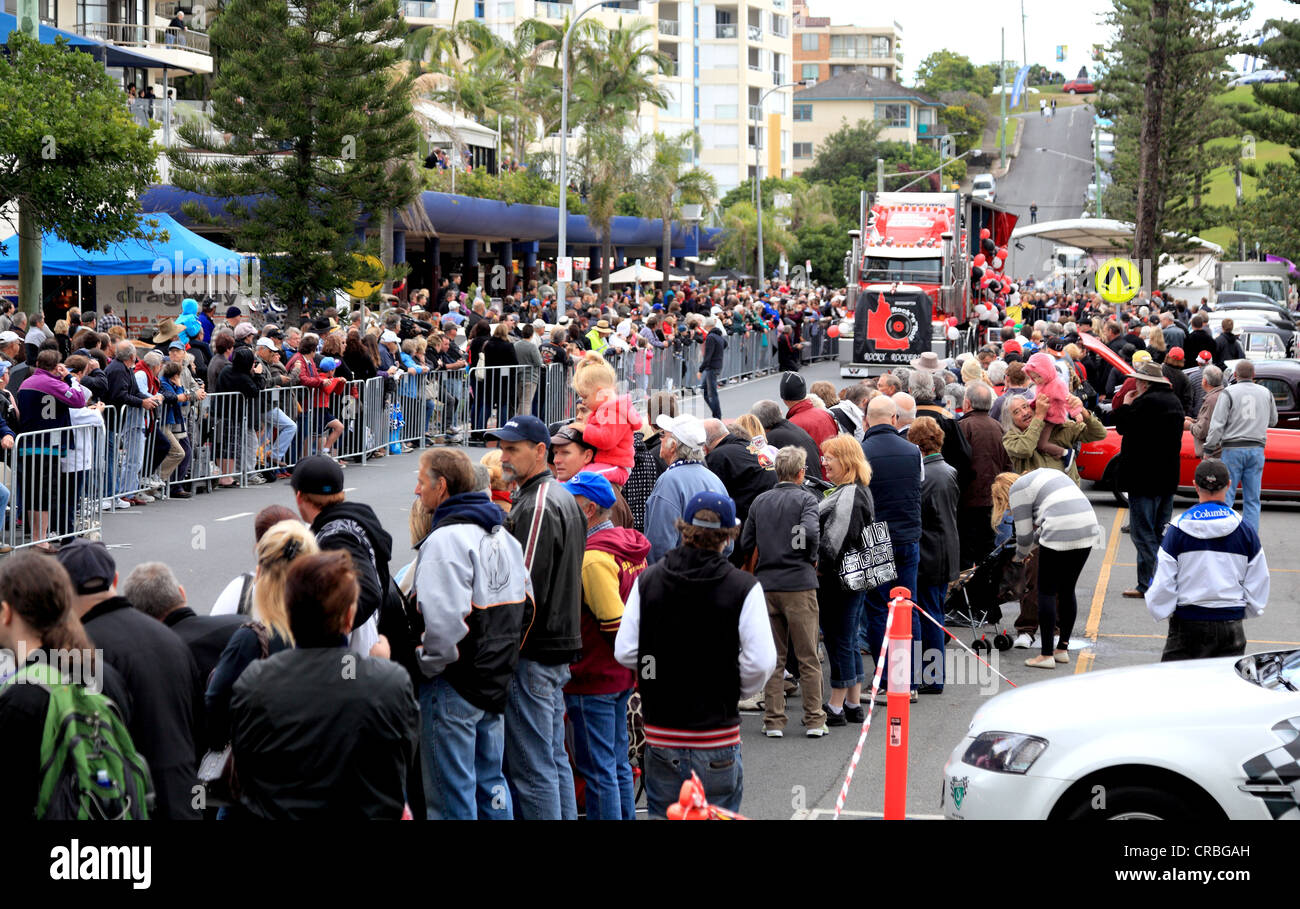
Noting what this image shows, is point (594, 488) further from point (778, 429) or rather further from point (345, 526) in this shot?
point (778, 429)

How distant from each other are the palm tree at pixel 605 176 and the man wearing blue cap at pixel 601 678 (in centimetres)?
4499

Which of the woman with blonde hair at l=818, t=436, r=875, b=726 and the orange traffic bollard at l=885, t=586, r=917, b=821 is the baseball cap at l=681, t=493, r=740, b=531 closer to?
the orange traffic bollard at l=885, t=586, r=917, b=821

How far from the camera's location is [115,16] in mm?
45719

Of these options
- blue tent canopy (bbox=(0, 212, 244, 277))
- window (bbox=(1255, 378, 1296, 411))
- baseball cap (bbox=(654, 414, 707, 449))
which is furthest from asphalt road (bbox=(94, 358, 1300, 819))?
blue tent canopy (bbox=(0, 212, 244, 277))

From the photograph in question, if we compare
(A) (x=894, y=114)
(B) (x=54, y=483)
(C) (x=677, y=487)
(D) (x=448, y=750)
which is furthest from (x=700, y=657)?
(A) (x=894, y=114)

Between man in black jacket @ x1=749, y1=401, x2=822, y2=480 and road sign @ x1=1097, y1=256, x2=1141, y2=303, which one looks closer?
man in black jacket @ x1=749, y1=401, x2=822, y2=480

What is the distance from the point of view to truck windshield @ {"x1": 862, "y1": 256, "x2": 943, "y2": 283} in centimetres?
3362

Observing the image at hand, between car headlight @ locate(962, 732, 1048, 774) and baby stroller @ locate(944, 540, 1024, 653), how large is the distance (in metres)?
4.99

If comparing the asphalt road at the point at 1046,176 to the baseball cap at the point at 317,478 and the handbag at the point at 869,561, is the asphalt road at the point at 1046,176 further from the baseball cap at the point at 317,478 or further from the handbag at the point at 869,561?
the baseball cap at the point at 317,478
